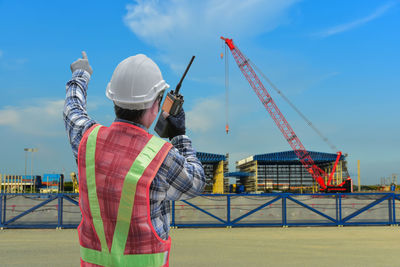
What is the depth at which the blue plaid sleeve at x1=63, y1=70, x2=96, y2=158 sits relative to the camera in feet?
6.28

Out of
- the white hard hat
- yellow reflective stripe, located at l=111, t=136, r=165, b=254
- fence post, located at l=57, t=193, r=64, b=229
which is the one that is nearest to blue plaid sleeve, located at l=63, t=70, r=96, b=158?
the white hard hat

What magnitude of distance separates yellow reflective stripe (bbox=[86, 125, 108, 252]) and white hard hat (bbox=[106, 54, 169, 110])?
0.20 meters

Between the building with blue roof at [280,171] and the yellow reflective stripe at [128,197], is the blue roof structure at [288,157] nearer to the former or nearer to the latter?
the building with blue roof at [280,171]

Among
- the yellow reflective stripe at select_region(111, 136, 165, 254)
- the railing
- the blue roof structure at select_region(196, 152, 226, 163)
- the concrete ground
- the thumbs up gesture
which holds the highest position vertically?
the blue roof structure at select_region(196, 152, 226, 163)

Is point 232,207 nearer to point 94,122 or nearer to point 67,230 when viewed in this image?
point 67,230

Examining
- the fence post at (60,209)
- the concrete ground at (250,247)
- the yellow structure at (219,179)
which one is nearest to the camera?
the concrete ground at (250,247)

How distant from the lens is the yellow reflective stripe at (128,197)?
1.62 m

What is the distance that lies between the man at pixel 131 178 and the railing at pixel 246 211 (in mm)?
13836

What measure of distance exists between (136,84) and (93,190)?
482 millimetres

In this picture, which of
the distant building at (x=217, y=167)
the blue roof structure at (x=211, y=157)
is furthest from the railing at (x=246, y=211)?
the blue roof structure at (x=211, y=157)

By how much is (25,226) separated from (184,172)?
15701mm

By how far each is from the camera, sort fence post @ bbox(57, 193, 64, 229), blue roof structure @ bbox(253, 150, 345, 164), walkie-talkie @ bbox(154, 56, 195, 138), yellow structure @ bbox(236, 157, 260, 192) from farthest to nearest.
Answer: yellow structure @ bbox(236, 157, 260, 192), blue roof structure @ bbox(253, 150, 345, 164), fence post @ bbox(57, 193, 64, 229), walkie-talkie @ bbox(154, 56, 195, 138)

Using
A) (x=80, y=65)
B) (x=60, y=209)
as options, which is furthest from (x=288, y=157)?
(x=80, y=65)

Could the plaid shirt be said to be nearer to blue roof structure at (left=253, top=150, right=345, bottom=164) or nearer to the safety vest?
the safety vest
